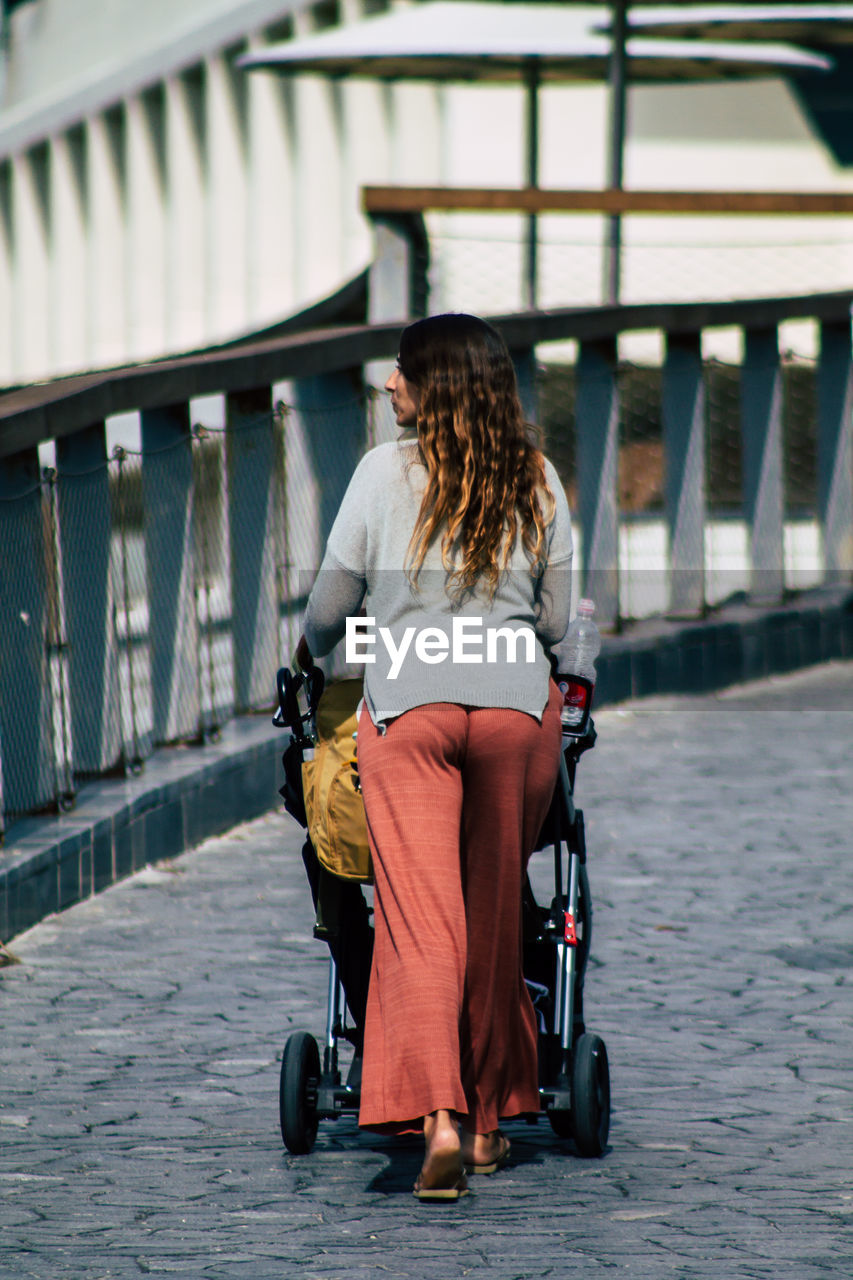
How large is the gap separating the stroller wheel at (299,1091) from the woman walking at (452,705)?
0.25 metres

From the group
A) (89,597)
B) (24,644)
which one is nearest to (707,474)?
(89,597)

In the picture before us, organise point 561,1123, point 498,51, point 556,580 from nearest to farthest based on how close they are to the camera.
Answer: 1. point 556,580
2. point 561,1123
3. point 498,51

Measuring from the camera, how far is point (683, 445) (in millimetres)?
Result: 13805

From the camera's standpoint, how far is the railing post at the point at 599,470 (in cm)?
1324

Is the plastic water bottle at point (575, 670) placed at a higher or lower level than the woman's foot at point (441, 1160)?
higher

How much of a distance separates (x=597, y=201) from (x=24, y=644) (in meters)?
6.44

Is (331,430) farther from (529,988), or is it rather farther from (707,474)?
(529,988)

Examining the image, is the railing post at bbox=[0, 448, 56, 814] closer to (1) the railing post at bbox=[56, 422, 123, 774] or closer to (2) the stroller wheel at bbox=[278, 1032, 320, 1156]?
(1) the railing post at bbox=[56, 422, 123, 774]

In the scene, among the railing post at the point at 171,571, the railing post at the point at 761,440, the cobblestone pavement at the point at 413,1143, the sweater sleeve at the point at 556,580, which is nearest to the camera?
the cobblestone pavement at the point at 413,1143

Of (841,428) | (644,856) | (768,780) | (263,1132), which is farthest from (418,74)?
(263,1132)

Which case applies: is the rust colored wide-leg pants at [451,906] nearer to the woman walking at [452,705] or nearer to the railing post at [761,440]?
the woman walking at [452,705]

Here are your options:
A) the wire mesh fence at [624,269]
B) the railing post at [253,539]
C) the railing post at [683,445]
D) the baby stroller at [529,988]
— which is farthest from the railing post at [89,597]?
the railing post at [683,445]

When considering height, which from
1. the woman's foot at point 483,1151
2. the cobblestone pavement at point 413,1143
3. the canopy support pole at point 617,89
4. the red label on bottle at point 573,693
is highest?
the canopy support pole at point 617,89

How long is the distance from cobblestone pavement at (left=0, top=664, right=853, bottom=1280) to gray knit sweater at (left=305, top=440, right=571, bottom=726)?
958mm
